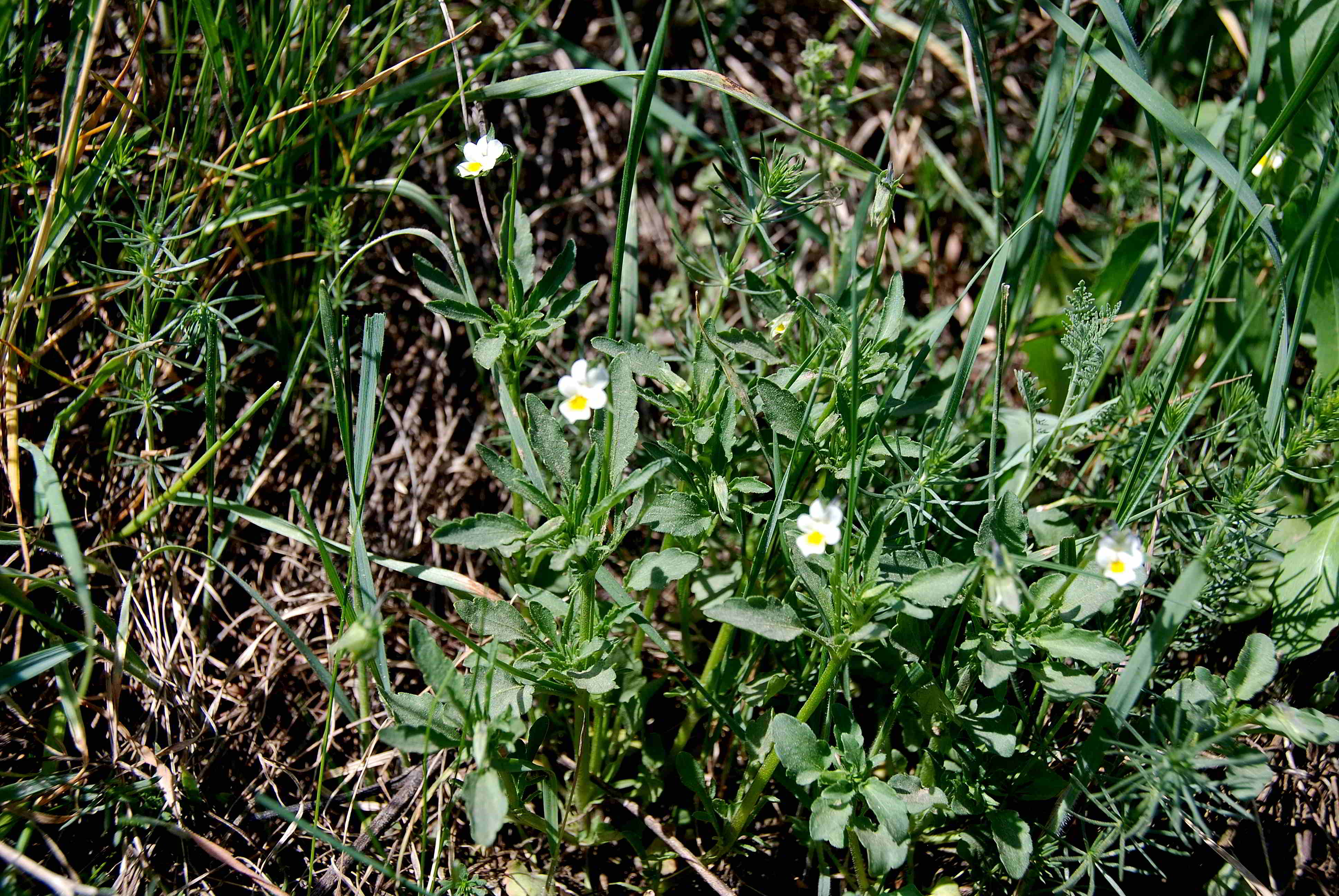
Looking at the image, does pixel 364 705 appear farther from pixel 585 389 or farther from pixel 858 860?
pixel 858 860

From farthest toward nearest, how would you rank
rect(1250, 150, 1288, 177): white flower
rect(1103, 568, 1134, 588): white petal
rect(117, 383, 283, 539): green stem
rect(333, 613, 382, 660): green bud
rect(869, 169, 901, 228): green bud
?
rect(1250, 150, 1288, 177): white flower, rect(117, 383, 283, 539): green stem, rect(869, 169, 901, 228): green bud, rect(1103, 568, 1134, 588): white petal, rect(333, 613, 382, 660): green bud

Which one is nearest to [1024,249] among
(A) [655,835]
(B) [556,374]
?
(B) [556,374]

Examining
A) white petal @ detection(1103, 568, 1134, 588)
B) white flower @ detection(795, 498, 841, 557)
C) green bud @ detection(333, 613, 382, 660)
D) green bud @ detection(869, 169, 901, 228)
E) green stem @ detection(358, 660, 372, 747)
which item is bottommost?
green stem @ detection(358, 660, 372, 747)

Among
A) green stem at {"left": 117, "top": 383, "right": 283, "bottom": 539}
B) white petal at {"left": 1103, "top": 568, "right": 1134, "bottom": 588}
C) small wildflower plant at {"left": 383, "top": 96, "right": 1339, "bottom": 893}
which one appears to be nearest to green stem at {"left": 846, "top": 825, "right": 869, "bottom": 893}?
small wildflower plant at {"left": 383, "top": 96, "right": 1339, "bottom": 893}

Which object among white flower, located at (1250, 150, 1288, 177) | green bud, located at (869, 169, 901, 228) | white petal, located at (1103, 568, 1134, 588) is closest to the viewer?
white petal, located at (1103, 568, 1134, 588)

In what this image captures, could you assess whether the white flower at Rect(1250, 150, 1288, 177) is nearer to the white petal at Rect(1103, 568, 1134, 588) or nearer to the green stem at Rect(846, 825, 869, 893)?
the white petal at Rect(1103, 568, 1134, 588)

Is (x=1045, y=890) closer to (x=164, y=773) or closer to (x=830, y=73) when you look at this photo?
(x=164, y=773)

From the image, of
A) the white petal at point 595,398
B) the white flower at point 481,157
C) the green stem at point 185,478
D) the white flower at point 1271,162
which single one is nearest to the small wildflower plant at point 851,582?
the white petal at point 595,398
